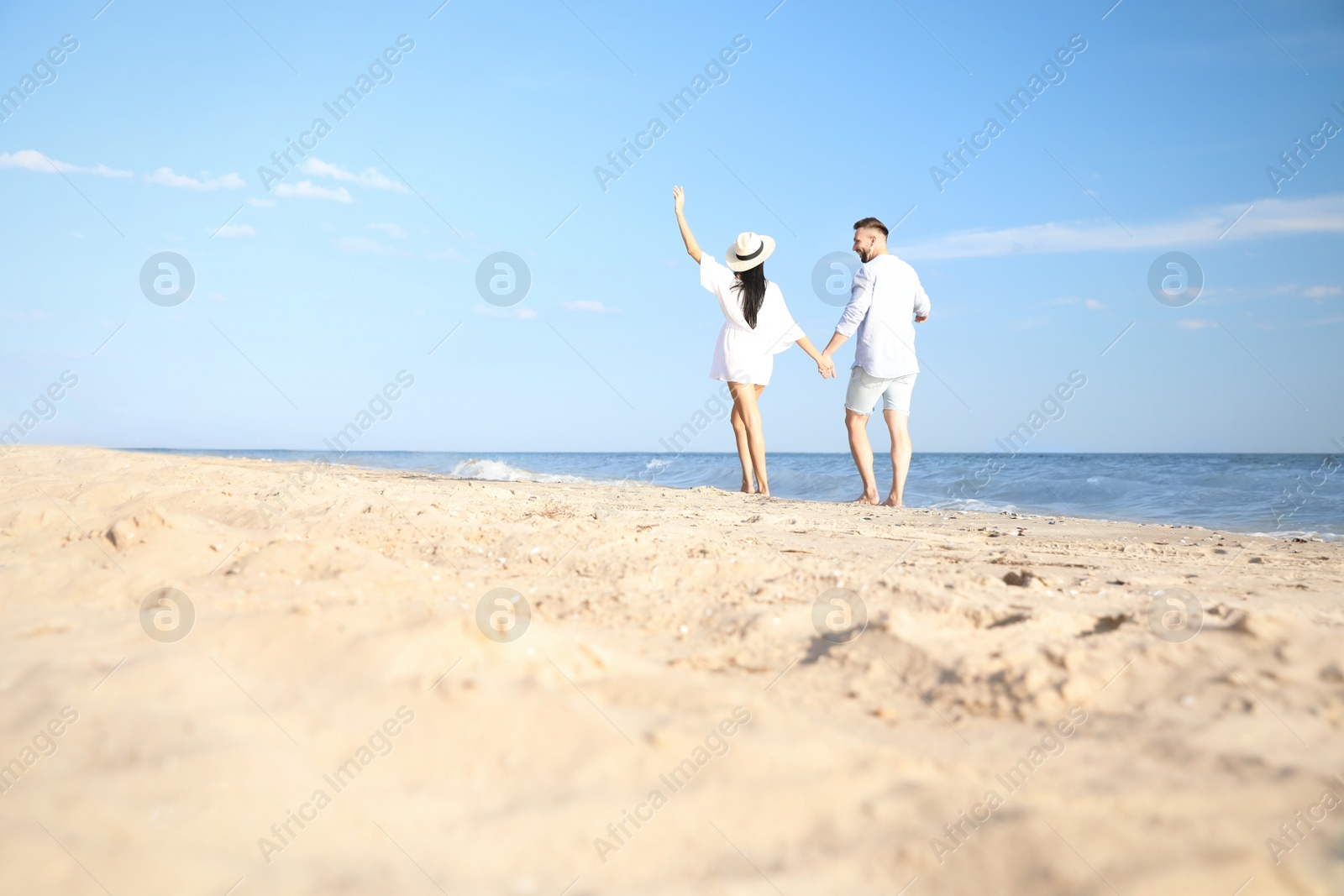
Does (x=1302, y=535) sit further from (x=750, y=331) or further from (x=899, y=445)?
(x=750, y=331)

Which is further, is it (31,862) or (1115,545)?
(1115,545)

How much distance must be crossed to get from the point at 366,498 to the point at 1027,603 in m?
3.07

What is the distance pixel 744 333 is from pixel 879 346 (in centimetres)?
106

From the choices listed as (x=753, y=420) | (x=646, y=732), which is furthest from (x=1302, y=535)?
(x=646, y=732)

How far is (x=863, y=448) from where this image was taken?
6215 mm

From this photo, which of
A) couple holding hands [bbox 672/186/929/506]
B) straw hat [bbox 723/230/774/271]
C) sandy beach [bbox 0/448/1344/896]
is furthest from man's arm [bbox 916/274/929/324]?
sandy beach [bbox 0/448/1344/896]

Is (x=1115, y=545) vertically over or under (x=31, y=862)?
over

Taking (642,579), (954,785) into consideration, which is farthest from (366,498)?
(954,785)

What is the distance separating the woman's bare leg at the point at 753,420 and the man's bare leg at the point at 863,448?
0.71m

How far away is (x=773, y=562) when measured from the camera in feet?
8.93

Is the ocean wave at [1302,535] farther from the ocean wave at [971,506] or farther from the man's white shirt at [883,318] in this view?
the man's white shirt at [883,318]

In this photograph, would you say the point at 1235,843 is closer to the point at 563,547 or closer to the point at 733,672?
the point at 733,672

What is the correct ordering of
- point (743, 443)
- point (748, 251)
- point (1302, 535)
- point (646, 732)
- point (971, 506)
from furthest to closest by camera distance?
point (971, 506) → point (743, 443) → point (748, 251) → point (1302, 535) → point (646, 732)

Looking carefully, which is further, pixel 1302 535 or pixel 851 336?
pixel 851 336
